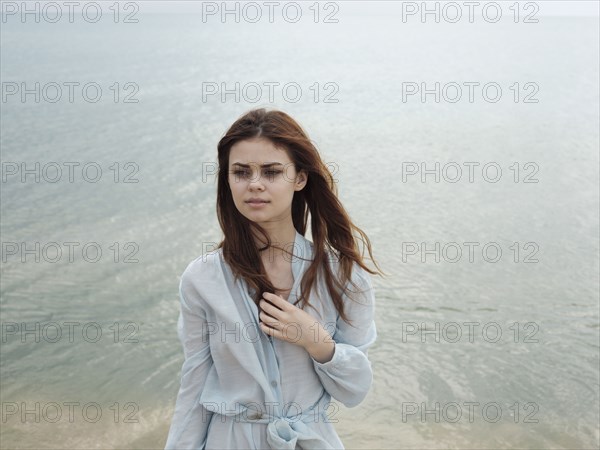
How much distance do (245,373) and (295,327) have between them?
0.65 feet

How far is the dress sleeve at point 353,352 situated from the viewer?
82.1 inches

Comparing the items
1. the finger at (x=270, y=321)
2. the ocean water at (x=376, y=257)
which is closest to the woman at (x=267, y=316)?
the finger at (x=270, y=321)

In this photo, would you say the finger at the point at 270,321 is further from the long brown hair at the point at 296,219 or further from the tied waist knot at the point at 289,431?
the tied waist knot at the point at 289,431

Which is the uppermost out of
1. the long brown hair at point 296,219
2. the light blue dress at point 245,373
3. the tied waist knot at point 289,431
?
the long brown hair at point 296,219

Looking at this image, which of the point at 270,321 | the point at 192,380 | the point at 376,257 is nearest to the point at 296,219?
the point at 270,321

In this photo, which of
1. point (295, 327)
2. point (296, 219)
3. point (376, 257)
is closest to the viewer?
point (295, 327)

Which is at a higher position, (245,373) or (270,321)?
(270,321)

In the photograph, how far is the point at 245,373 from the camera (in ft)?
6.97

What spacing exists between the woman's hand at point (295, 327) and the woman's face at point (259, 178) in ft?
0.71

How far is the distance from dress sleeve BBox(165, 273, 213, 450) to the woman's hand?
17cm

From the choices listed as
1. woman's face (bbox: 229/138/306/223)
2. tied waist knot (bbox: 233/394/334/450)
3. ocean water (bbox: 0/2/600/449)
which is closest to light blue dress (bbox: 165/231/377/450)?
tied waist knot (bbox: 233/394/334/450)

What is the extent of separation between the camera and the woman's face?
2.08m

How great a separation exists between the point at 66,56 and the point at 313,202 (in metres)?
19.8

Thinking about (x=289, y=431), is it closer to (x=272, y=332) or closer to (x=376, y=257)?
(x=272, y=332)
